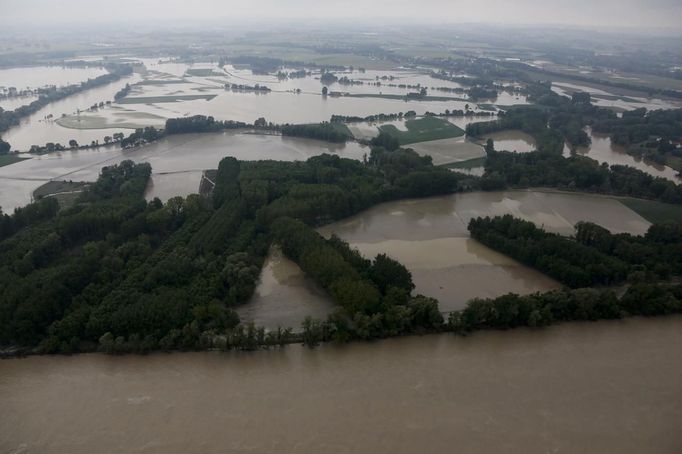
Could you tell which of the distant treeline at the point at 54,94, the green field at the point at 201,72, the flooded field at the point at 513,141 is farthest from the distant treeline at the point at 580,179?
the green field at the point at 201,72

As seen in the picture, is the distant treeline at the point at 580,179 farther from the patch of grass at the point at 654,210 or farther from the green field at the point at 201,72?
the green field at the point at 201,72

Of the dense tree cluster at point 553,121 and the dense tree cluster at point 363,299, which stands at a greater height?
the dense tree cluster at point 553,121

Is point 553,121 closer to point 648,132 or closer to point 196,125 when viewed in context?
point 648,132

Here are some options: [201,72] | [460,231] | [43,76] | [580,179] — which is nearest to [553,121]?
[580,179]

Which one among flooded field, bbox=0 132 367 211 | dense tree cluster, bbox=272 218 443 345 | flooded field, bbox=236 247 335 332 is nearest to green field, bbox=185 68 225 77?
flooded field, bbox=0 132 367 211

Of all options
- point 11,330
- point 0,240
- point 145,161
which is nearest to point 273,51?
point 145,161

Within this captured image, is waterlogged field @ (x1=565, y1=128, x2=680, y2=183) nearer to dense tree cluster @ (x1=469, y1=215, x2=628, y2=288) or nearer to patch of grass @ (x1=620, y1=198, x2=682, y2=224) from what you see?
patch of grass @ (x1=620, y1=198, x2=682, y2=224)
